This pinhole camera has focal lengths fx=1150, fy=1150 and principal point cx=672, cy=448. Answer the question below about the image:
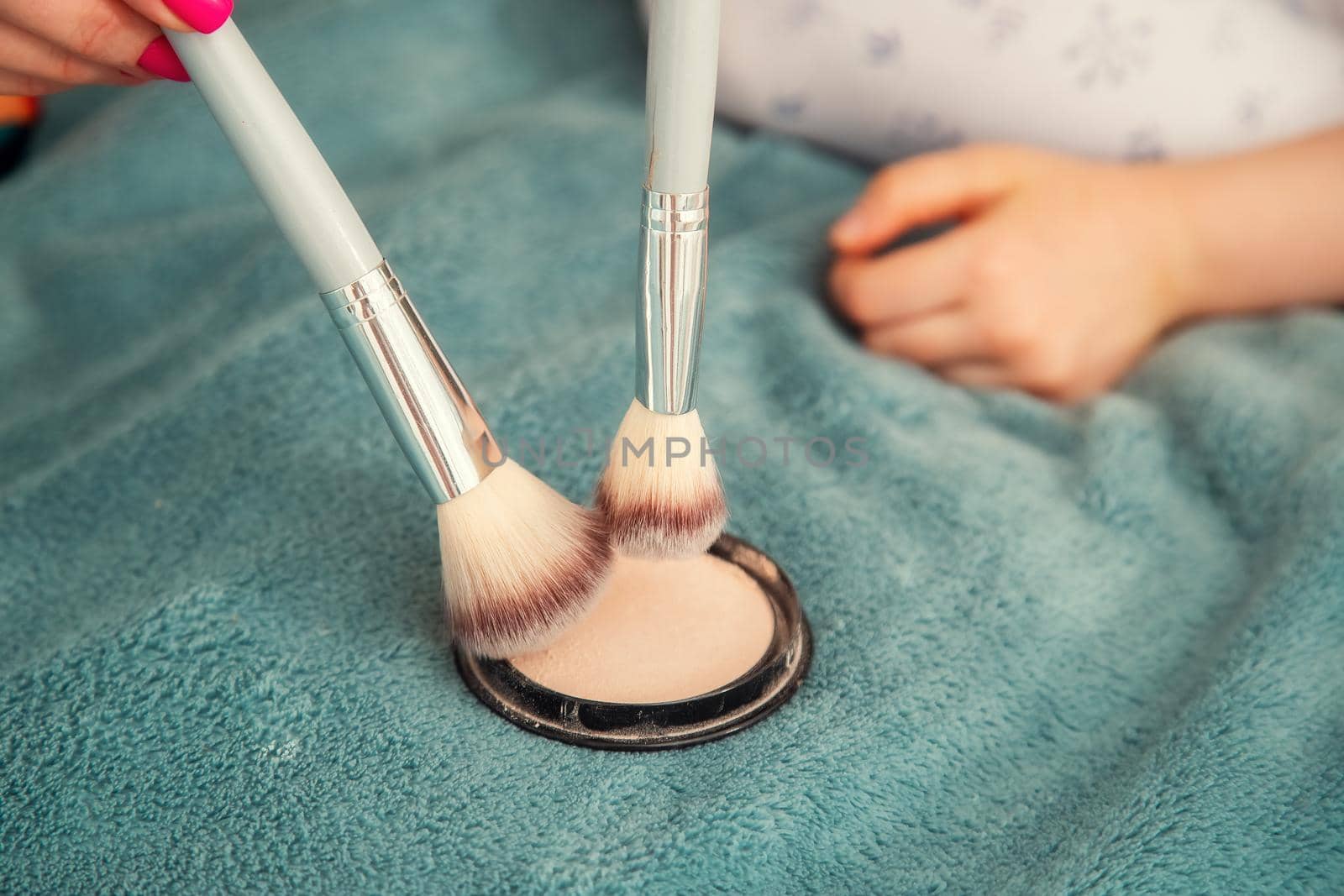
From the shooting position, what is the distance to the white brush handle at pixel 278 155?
24 centimetres

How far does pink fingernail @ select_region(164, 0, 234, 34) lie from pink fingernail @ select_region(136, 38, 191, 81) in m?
0.03

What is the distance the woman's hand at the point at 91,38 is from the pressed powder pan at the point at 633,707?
0.54 feet

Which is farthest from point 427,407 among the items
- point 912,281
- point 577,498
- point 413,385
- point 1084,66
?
point 1084,66

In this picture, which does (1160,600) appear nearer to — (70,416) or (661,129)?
(661,129)

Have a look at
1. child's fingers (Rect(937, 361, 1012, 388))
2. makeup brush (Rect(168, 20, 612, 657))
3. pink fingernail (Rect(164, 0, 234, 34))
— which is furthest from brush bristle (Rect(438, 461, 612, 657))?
child's fingers (Rect(937, 361, 1012, 388))

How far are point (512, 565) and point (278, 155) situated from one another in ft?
0.35

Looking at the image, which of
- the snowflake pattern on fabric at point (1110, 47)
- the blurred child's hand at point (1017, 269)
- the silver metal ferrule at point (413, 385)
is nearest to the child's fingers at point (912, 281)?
the blurred child's hand at point (1017, 269)

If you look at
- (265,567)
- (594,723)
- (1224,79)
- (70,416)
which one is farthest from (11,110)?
(1224,79)

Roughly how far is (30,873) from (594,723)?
13 centimetres

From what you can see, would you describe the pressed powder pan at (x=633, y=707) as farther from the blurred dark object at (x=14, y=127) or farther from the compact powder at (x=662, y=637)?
the blurred dark object at (x=14, y=127)

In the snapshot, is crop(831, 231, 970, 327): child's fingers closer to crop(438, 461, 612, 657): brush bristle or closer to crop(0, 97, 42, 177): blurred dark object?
crop(438, 461, 612, 657): brush bristle

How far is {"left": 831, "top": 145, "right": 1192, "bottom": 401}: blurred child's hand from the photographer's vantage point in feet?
1.47

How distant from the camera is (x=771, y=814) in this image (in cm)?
27

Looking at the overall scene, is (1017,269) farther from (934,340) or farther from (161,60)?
(161,60)
